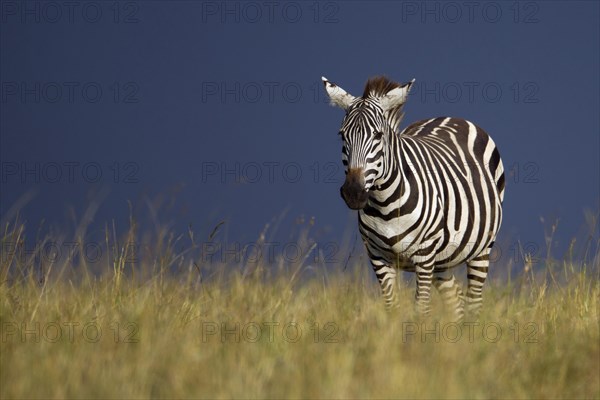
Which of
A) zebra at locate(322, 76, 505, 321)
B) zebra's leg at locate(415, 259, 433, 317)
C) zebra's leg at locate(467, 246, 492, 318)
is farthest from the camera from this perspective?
zebra's leg at locate(467, 246, 492, 318)

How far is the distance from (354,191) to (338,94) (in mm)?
1146

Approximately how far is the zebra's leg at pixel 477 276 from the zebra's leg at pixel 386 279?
1606 mm

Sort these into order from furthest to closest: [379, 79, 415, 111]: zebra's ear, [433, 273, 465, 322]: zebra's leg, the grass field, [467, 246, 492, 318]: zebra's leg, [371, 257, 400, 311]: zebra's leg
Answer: [467, 246, 492, 318]: zebra's leg → [433, 273, 465, 322]: zebra's leg → [371, 257, 400, 311]: zebra's leg → [379, 79, 415, 111]: zebra's ear → the grass field

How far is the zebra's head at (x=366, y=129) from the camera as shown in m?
7.11

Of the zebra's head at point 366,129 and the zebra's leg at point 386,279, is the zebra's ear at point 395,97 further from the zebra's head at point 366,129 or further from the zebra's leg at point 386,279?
the zebra's leg at point 386,279

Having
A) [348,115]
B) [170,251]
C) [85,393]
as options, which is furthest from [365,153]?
[85,393]

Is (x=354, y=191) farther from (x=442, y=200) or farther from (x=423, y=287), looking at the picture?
(x=442, y=200)

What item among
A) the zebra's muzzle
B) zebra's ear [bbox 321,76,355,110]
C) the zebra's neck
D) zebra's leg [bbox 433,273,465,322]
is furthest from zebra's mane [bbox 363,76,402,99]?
zebra's leg [bbox 433,273,465,322]

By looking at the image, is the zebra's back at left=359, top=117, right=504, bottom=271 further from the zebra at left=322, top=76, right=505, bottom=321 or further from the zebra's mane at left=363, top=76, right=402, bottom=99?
the zebra's mane at left=363, top=76, right=402, bottom=99

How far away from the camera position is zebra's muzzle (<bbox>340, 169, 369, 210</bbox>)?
7020 mm

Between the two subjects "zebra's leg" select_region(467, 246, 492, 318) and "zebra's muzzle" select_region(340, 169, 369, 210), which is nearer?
"zebra's muzzle" select_region(340, 169, 369, 210)

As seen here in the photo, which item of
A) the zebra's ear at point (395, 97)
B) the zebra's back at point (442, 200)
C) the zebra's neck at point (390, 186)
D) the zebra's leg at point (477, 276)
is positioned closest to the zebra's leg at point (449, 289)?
the zebra's leg at point (477, 276)

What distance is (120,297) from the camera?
6988mm

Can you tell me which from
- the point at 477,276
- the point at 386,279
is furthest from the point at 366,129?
the point at 477,276
